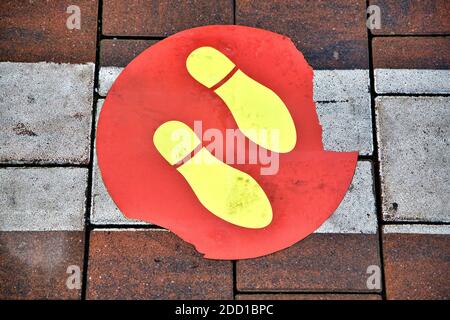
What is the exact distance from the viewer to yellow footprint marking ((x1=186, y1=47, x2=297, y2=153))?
8.15ft

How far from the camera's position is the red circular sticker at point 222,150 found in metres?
2.41

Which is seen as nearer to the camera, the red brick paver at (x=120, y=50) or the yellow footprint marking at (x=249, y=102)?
the yellow footprint marking at (x=249, y=102)

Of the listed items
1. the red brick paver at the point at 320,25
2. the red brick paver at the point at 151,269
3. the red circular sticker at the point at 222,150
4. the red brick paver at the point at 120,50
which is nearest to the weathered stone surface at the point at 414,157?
the red circular sticker at the point at 222,150

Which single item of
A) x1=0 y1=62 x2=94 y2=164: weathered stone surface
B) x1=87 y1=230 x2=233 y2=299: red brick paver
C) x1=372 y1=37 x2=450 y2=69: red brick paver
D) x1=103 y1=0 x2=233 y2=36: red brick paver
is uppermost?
x1=103 y1=0 x2=233 y2=36: red brick paver

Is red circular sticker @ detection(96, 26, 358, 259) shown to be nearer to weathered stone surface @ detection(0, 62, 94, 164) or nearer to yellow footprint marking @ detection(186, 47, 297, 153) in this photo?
yellow footprint marking @ detection(186, 47, 297, 153)

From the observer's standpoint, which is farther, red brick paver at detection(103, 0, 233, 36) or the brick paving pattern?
red brick paver at detection(103, 0, 233, 36)

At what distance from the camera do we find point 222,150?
2475mm

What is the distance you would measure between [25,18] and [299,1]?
5.54 ft

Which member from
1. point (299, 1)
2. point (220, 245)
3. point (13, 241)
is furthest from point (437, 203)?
point (13, 241)

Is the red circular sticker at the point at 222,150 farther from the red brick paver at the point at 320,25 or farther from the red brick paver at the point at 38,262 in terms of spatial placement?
the red brick paver at the point at 38,262

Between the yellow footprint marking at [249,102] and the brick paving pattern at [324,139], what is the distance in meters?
0.24

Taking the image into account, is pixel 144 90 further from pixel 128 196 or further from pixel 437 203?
pixel 437 203

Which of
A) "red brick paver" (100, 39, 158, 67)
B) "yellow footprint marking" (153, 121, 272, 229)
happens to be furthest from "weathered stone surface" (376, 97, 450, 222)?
"red brick paver" (100, 39, 158, 67)

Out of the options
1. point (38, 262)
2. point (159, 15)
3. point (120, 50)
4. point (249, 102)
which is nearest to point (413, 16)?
point (249, 102)
